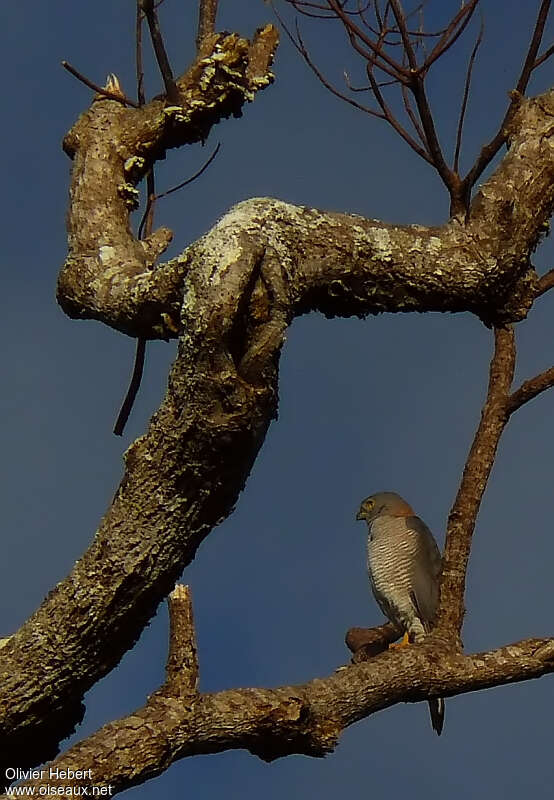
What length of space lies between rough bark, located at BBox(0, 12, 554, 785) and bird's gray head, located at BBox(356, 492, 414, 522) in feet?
17.4

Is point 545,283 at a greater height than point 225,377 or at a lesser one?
greater

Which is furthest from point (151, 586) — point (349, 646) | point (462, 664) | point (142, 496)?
point (349, 646)

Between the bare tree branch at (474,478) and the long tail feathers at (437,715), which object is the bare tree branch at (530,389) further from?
the long tail feathers at (437,715)

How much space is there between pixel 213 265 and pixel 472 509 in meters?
1.62

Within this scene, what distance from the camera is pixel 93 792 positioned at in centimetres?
291

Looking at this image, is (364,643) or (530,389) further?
(364,643)

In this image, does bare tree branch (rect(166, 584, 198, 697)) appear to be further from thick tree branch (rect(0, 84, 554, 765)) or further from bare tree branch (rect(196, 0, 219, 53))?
bare tree branch (rect(196, 0, 219, 53))

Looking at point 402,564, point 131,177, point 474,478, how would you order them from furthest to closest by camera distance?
point 402,564
point 131,177
point 474,478

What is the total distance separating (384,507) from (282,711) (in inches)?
235

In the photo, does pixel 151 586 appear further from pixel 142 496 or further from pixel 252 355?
pixel 252 355

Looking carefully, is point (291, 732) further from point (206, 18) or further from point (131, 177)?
point (206, 18)

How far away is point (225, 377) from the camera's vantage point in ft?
8.58

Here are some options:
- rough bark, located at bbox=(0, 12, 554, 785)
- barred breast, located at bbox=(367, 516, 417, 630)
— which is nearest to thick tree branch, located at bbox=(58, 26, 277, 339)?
rough bark, located at bbox=(0, 12, 554, 785)

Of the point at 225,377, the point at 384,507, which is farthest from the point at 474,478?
the point at 384,507
